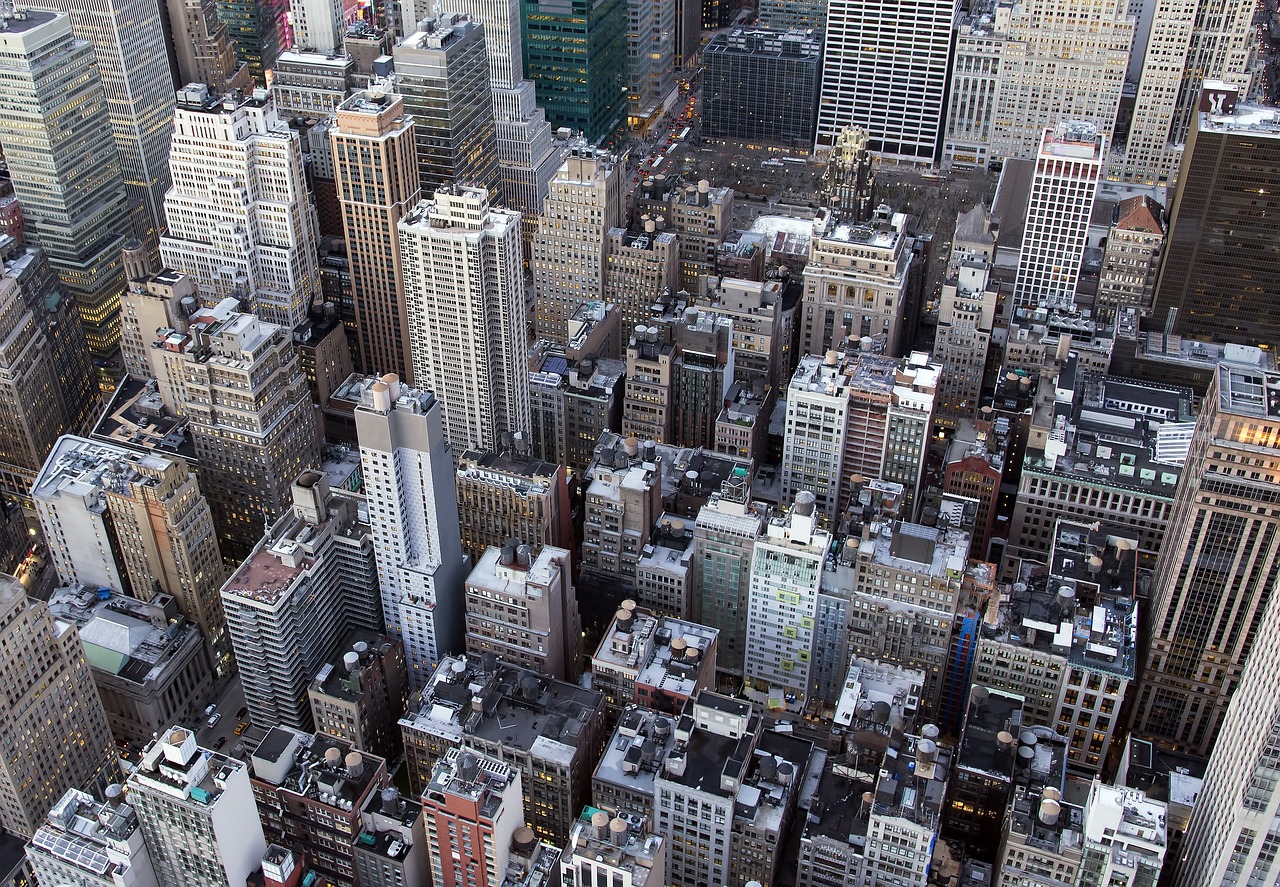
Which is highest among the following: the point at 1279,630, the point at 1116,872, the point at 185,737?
the point at 1279,630

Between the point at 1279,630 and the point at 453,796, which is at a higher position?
the point at 1279,630

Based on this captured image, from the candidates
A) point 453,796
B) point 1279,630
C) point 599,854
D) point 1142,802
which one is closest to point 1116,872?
point 1142,802

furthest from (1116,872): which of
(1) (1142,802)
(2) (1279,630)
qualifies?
(2) (1279,630)

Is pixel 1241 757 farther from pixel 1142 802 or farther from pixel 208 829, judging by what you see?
pixel 208 829

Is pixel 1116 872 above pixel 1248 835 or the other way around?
the other way around

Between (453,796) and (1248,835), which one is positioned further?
(453,796)

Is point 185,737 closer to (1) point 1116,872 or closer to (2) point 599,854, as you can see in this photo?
(2) point 599,854

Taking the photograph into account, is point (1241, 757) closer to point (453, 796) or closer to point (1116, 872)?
point (1116, 872)
